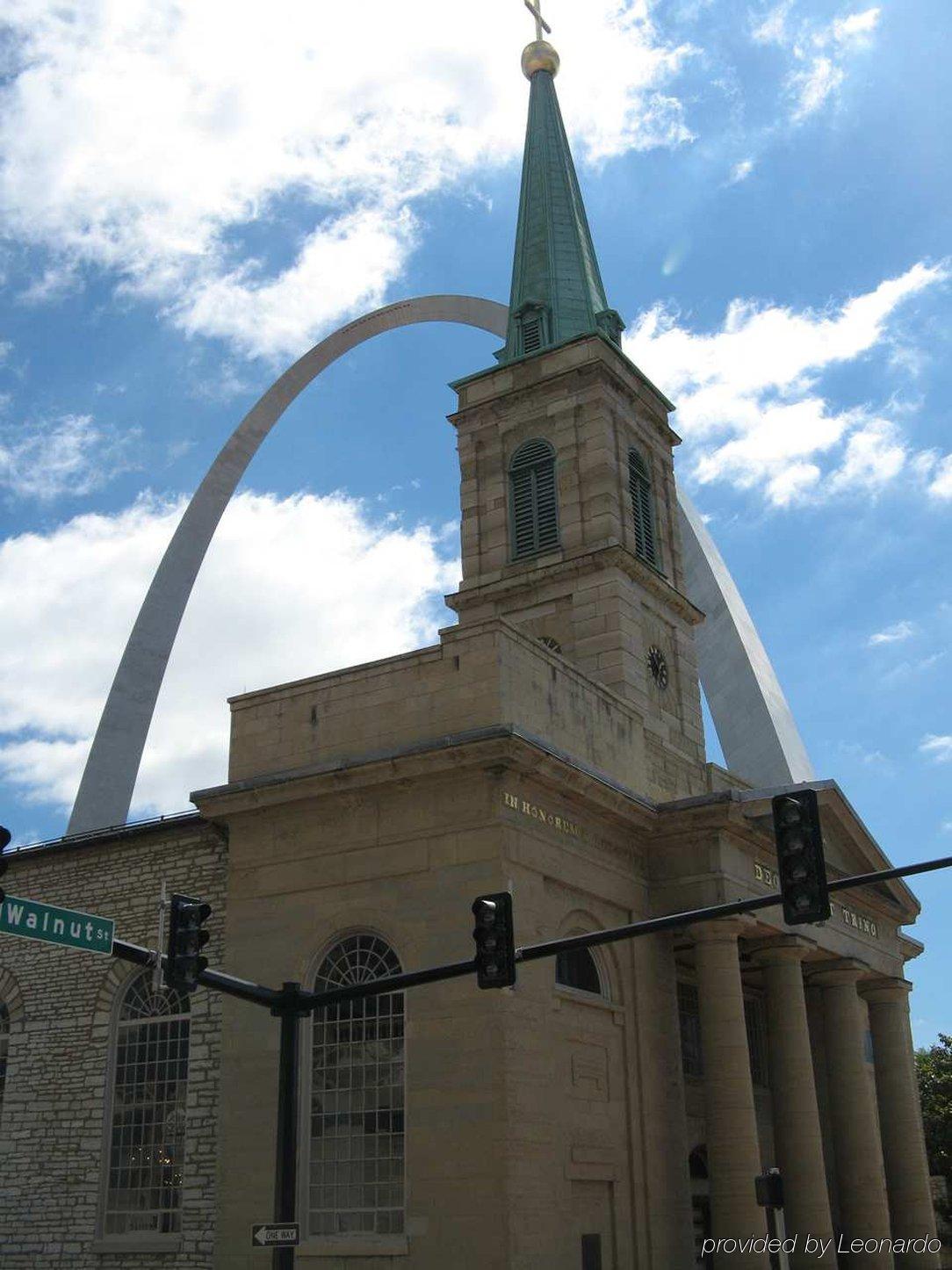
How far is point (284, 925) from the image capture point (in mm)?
23750

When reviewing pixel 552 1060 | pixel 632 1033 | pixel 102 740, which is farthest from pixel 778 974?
pixel 102 740

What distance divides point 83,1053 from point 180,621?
16.8 meters

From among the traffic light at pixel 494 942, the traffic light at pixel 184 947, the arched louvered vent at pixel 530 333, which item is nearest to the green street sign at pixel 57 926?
the traffic light at pixel 184 947

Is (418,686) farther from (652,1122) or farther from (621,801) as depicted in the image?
(652,1122)

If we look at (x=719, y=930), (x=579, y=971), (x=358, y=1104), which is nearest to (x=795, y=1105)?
(x=719, y=930)

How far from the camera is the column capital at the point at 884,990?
32844mm

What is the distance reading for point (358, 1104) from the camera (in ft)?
72.2

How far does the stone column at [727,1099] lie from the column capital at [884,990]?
9.19m

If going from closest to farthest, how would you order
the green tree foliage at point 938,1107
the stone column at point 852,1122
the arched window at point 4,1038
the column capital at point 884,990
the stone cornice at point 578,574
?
the arched window at point 4,1038, the stone column at point 852,1122, the stone cornice at point 578,574, the column capital at point 884,990, the green tree foliage at point 938,1107

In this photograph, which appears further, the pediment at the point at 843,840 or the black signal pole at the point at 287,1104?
the pediment at the point at 843,840

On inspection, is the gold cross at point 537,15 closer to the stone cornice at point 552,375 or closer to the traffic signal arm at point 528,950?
the stone cornice at point 552,375

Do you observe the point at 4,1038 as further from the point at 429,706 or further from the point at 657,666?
the point at 657,666

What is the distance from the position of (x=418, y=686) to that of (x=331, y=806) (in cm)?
260

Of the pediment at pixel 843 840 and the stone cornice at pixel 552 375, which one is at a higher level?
the stone cornice at pixel 552 375
